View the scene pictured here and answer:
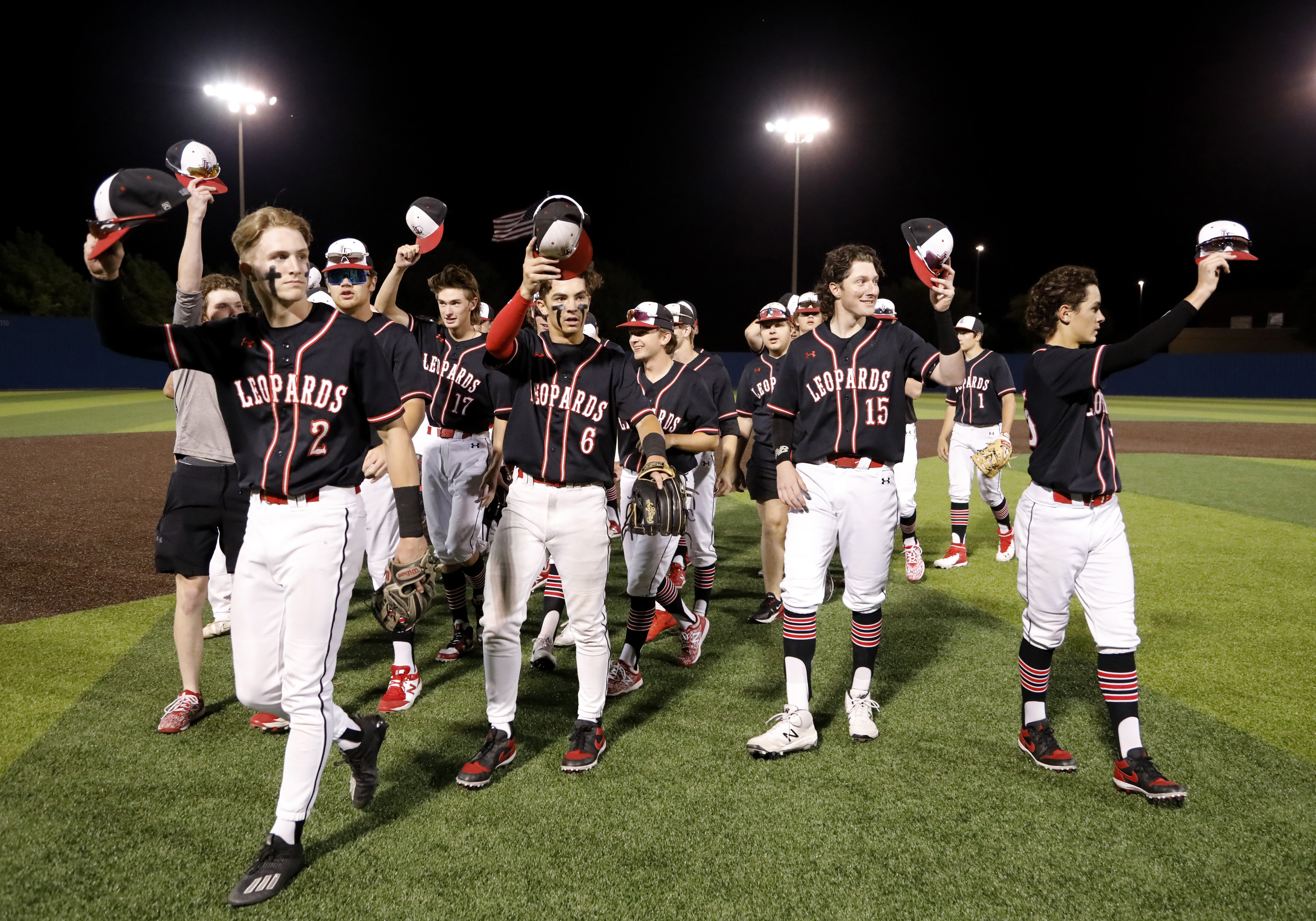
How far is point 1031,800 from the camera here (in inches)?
140

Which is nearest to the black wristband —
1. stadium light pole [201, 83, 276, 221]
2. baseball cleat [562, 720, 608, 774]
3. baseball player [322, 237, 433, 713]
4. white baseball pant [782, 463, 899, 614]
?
baseball player [322, 237, 433, 713]

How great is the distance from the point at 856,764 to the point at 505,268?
59.7m

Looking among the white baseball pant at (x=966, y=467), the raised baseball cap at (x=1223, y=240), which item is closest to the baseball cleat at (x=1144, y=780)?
the raised baseball cap at (x=1223, y=240)

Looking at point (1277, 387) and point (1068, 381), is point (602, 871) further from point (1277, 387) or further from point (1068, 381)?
point (1277, 387)

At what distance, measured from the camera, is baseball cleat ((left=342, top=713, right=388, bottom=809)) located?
331cm

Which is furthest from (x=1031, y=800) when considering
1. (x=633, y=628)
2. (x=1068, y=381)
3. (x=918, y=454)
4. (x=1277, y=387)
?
(x=1277, y=387)

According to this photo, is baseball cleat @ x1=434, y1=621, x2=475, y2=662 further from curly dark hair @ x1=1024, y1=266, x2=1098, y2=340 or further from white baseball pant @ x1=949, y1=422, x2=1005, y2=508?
white baseball pant @ x1=949, y1=422, x2=1005, y2=508

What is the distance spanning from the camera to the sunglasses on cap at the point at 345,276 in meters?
4.93

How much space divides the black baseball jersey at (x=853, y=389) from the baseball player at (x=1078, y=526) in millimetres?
576

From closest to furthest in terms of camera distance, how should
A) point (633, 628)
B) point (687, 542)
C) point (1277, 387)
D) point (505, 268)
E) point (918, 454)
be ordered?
point (633, 628) < point (687, 542) < point (918, 454) < point (1277, 387) < point (505, 268)

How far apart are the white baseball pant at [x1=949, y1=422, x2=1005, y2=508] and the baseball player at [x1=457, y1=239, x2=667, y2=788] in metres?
5.09

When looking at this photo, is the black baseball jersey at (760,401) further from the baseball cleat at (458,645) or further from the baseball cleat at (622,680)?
the baseball cleat at (458,645)

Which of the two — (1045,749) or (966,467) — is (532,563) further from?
(966,467)

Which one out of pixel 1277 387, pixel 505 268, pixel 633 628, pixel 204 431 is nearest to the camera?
pixel 204 431
